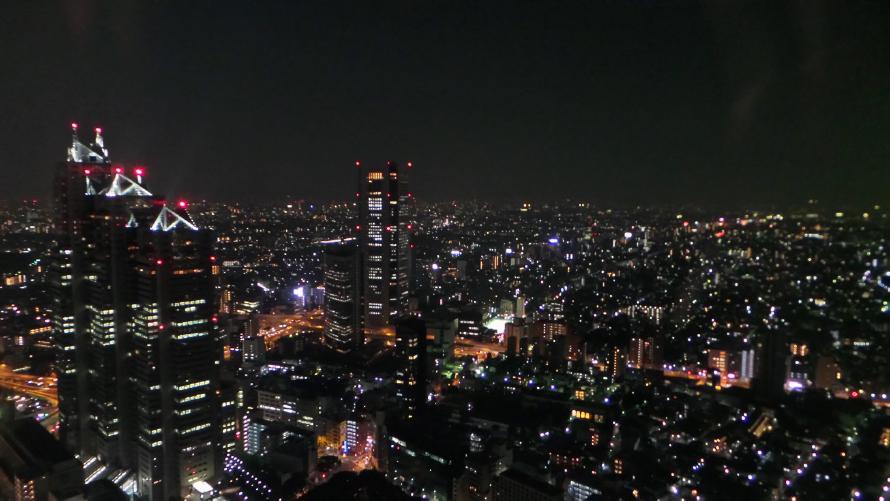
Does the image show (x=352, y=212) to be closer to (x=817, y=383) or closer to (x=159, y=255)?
(x=159, y=255)

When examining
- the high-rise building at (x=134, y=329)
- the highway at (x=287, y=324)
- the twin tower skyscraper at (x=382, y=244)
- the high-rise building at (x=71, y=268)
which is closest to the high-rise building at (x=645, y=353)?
the twin tower skyscraper at (x=382, y=244)

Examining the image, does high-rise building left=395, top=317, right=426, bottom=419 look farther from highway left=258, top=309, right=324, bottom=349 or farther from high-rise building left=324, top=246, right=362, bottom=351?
highway left=258, top=309, right=324, bottom=349

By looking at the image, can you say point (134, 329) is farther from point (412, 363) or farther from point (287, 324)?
point (287, 324)

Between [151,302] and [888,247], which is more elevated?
[888,247]

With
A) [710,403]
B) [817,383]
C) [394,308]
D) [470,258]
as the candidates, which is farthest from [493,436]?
[470,258]

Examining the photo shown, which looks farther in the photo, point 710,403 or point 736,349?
point 736,349

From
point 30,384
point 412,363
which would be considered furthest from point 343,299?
point 30,384

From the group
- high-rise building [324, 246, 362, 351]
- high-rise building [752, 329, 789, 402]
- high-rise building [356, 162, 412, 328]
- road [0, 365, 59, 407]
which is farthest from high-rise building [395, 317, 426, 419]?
road [0, 365, 59, 407]
